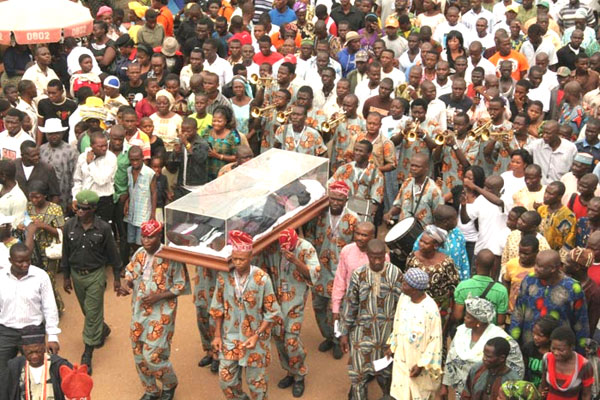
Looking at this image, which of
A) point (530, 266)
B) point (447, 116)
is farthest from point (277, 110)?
point (530, 266)


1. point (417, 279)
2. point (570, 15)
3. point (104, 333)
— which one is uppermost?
point (417, 279)

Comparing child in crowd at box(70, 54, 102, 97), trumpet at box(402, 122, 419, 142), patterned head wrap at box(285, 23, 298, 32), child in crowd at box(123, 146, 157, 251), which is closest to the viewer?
child in crowd at box(123, 146, 157, 251)

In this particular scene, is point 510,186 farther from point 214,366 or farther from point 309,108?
point 214,366

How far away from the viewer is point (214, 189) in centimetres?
1085

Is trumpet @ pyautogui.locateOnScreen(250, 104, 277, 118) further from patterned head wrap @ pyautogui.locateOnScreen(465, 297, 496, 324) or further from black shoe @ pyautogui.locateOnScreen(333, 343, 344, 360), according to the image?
patterned head wrap @ pyautogui.locateOnScreen(465, 297, 496, 324)

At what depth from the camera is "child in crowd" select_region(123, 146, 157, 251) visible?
39.0ft

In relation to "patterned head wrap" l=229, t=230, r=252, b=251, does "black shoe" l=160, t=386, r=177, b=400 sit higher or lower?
lower

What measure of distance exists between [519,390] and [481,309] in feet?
2.63

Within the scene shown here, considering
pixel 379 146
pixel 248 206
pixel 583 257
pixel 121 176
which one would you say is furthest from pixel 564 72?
pixel 121 176

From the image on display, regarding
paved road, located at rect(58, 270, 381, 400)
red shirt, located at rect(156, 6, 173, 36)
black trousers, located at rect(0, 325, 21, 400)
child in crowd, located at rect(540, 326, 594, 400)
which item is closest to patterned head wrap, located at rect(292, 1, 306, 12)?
red shirt, located at rect(156, 6, 173, 36)

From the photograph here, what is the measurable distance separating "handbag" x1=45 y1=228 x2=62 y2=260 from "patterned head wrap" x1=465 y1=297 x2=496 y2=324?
4.48m

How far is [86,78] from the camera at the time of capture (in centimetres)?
1444

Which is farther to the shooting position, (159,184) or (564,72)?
(564,72)

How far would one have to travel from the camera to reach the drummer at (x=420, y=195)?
1113cm
